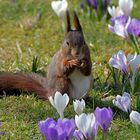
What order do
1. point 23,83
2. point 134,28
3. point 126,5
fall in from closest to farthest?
1. point 23,83
2. point 134,28
3. point 126,5

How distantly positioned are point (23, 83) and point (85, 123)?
6.12 ft

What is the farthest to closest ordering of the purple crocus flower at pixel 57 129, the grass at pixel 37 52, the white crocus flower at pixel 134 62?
the white crocus flower at pixel 134 62 → the grass at pixel 37 52 → the purple crocus flower at pixel 57 129

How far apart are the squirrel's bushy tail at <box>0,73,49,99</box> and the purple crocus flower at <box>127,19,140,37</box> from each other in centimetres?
86

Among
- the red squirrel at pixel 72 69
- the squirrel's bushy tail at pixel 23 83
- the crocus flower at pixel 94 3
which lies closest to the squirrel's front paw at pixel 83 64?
the red squirrel at pixel 72 69

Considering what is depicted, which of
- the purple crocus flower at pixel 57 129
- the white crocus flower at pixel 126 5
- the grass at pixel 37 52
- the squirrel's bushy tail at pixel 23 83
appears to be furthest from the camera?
the white crocus flower at pixel 126 5

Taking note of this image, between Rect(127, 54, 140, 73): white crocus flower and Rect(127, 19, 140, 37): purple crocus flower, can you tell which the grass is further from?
Rect(127, 19, 140, 37): purple crocus flower

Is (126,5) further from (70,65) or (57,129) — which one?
(57,129)

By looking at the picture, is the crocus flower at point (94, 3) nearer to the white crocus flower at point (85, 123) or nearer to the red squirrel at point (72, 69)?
the red squirrel at point (72, 69)

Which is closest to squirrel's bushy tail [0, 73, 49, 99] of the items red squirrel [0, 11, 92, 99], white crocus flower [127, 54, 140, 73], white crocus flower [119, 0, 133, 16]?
red squirrel [0, 11, 92, 99]

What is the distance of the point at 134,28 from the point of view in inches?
222

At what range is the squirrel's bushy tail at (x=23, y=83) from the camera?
5293 millimetres

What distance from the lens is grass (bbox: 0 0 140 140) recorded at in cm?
468

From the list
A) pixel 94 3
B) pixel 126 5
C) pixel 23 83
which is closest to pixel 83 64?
pixel 23 83

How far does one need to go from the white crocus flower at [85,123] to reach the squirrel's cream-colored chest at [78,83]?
4.75 feet
